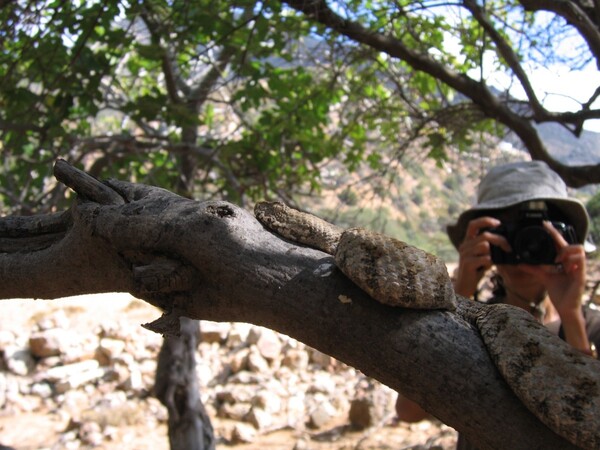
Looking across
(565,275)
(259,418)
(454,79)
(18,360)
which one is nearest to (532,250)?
(565,275)

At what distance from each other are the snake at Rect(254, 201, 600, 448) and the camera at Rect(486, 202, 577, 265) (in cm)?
96

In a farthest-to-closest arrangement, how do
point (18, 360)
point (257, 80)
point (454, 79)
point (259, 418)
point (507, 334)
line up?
point (18, 360) → point (259, 418) → point (257, 80) → point (454, 79) → point (507, 334)

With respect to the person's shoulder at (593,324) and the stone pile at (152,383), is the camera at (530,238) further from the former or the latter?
the stone pile at (152,383)

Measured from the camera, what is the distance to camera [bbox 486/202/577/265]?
94.3 inches

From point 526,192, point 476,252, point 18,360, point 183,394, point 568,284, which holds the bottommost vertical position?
point 18,360

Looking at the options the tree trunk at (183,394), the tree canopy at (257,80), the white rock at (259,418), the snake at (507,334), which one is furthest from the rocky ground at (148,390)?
the snake at (507,334)

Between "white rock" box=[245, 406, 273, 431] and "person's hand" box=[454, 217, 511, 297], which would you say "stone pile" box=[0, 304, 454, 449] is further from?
"person's hand" box=[454, 217, 511, 297]

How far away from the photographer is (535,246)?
7.91 ft

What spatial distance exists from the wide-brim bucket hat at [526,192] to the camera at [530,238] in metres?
0.08

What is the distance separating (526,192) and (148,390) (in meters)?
7.12

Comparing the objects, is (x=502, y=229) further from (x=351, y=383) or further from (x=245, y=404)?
(x=351, y=383)

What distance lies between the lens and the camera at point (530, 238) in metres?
2.39

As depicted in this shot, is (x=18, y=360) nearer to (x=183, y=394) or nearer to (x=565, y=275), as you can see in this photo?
(x=183, y=394)

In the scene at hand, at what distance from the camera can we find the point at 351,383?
29.6ft
